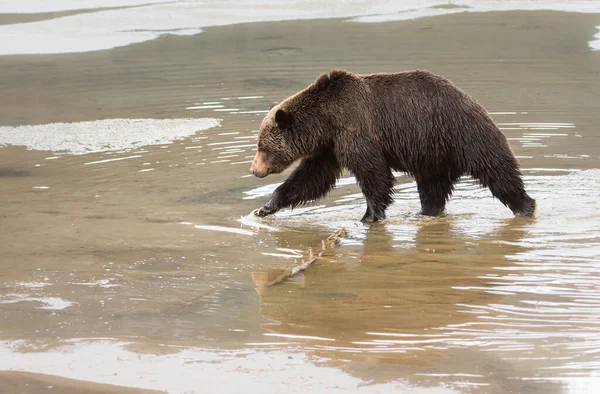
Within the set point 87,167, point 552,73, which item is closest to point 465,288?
point 87,167

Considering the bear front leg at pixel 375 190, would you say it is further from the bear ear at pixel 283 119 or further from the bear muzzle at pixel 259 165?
the bear muzzle at pixel 259 165

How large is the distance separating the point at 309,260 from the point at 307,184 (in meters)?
2.04

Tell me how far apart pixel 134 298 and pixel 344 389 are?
2.14 metres

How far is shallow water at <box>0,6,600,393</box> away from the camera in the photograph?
504cm

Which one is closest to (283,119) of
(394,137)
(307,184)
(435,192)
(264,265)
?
(307,184)

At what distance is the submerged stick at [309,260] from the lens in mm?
6716

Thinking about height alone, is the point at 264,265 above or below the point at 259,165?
below

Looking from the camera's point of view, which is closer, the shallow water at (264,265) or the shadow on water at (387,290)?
the shallow water at (264,265)

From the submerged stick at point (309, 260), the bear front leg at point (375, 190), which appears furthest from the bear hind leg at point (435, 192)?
the submerged stick at point (309, 260)

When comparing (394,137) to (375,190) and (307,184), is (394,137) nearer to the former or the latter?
(375,190)

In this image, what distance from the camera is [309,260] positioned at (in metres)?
7.10

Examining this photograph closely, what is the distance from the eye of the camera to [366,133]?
28.2ft

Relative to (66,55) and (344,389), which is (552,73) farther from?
(344,389)

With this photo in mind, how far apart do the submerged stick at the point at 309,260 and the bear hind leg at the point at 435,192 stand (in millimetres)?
1040
